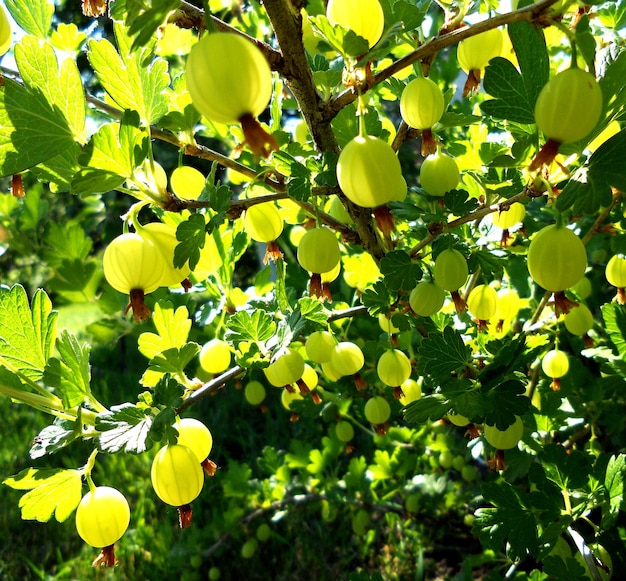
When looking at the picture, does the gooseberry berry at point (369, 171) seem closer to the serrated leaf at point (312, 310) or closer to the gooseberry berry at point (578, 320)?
the serrated leaf at point (312, 310)

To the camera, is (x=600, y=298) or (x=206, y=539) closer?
(x=600, y=298)

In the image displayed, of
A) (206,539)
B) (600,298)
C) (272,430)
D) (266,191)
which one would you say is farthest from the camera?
(272,430)

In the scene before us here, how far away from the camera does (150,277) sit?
48 centimetres

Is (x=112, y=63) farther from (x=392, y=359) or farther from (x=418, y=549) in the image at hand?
(x=418, y=549)

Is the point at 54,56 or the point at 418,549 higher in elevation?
the point at 54,56

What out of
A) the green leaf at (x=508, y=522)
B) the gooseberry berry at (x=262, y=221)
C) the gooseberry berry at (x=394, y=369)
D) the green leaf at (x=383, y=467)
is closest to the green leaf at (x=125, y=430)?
the gooseberry berry at (x=262, y=221)

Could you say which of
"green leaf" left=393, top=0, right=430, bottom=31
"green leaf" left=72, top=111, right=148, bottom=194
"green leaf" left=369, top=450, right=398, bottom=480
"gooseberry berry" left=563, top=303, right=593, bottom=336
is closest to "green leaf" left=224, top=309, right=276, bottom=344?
"green leaf" left=72, top=111, right=148, bottom=194

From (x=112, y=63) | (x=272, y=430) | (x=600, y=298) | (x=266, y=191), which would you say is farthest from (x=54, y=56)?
(x=272, y=430)

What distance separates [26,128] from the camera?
17.5 inches

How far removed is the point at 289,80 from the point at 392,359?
0.39 metres

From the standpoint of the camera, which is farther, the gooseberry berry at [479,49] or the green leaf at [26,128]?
the gooseberry berry at [479,49]

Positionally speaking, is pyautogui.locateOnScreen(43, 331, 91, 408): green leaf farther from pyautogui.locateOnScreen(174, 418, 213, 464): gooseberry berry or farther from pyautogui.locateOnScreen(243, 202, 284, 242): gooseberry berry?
pyautogui.locateOnScreen(243, 202, 284, 242): gooseberry berry

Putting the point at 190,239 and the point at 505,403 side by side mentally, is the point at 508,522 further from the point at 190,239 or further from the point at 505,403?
the point at 190,239

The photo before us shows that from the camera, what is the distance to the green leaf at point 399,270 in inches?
23.2
